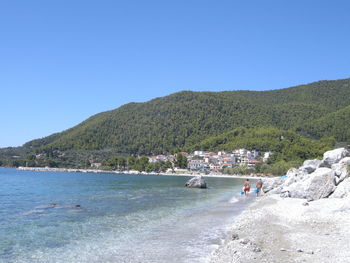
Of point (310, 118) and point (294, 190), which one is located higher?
point (310, 118)

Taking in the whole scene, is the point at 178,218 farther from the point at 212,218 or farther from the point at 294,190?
the point at 294,190

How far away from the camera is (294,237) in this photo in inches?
520

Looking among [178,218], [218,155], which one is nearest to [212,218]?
[178,218]

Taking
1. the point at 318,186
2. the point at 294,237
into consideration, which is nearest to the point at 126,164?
the point at 318,186

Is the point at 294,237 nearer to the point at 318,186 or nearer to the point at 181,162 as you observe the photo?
the point at 318,186

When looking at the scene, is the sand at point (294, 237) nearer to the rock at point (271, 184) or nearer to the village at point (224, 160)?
the rock at point (271, 184)

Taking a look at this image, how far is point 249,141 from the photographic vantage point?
179 meters

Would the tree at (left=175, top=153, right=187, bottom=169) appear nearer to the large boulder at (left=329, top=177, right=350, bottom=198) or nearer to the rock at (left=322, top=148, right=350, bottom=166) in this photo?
the rock at (left=322, top=148, right=350, bottom=166)

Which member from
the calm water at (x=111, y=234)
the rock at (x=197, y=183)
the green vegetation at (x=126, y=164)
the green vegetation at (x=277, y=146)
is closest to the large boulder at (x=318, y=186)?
the calm water at (x=111, y=234)

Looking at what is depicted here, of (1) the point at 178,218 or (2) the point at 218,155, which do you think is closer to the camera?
(1) the point at 178,218

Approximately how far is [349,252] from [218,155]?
172 meters

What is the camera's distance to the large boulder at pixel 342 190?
69.6ft

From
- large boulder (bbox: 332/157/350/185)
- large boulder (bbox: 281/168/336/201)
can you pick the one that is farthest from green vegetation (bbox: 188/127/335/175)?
large boulder (bbox: 332/157/350/185)

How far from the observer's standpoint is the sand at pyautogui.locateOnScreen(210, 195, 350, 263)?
34.2 feet
